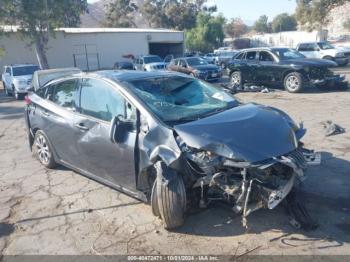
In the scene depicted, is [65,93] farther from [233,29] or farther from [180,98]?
[233,29]

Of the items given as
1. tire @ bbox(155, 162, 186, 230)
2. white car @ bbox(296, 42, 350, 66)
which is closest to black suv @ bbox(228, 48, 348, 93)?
white car @ bbox(296, 42, 350, 66)

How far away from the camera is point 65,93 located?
5.68m

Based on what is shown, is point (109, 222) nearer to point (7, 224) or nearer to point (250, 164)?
point (7, 224)

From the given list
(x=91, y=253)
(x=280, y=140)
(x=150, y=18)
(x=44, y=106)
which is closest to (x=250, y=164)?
(x=280, y=140)

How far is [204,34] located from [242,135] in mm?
54943

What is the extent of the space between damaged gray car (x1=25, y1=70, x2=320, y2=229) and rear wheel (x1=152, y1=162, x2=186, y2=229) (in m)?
0.01

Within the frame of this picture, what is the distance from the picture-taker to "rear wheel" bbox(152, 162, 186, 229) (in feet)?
12.7

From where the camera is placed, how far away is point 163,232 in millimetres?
4121

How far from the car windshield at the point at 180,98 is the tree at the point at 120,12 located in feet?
220

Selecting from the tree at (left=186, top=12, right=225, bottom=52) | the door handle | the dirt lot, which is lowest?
the dirt lot

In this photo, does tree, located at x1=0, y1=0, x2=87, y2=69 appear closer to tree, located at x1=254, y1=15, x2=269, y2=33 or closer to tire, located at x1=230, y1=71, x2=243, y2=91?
tire, located at x1=230, y1=71, x2=243, y2=91

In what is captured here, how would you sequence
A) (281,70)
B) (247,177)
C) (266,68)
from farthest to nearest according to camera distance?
(266,68), (281,70), (247,177)

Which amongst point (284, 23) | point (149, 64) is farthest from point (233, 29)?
point (149, 64)

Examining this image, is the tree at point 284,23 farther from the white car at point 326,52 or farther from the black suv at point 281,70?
the black suv at point 281,70
